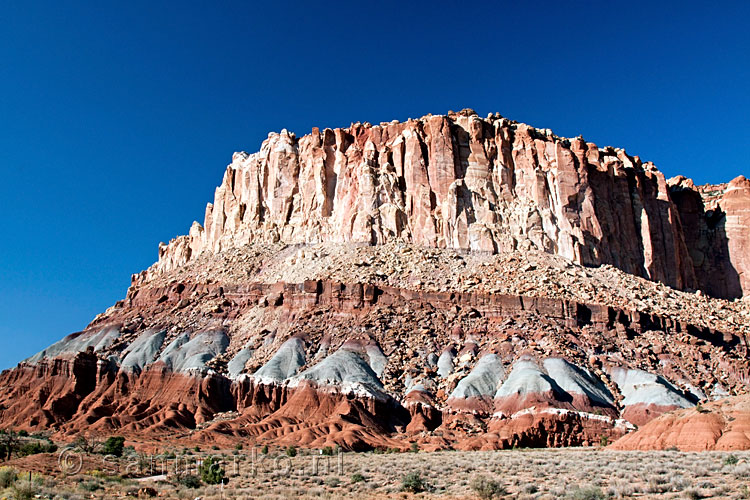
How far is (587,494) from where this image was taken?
18.1m

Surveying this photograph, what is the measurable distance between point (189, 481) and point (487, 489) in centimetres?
1079

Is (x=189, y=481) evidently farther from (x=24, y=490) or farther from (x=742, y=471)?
(x=742, y=471)

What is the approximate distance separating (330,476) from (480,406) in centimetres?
2514

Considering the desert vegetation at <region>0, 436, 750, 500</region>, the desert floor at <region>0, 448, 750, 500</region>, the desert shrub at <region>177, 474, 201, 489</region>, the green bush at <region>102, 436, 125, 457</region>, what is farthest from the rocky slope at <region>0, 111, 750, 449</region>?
the desert shrub at <region>177, 474, 201, 489</region>

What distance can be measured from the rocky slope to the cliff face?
295mm

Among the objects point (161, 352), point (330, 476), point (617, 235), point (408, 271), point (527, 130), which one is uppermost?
point (527, 130)

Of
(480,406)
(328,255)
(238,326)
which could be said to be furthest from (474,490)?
(328,255)

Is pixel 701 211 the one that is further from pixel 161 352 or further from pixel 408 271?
pixel 161 352

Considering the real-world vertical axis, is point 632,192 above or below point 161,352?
above

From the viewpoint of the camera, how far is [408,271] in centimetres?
7069

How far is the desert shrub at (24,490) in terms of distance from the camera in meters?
17.6

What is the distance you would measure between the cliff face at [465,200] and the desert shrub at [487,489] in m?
55.9

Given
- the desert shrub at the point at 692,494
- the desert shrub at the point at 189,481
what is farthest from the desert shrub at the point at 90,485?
the desert shrub at the point at 692,494

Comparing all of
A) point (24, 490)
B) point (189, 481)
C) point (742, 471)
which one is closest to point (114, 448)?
point (189, 481)
